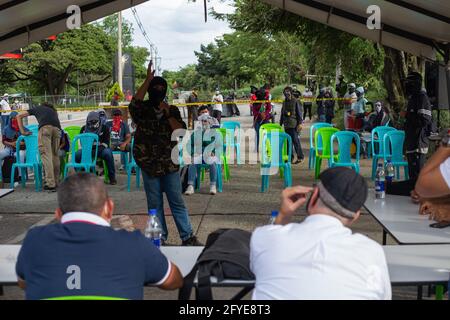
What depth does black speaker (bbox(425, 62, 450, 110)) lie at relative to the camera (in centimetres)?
819

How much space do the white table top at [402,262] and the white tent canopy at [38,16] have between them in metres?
4.29

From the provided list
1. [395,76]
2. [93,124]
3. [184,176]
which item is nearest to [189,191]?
[184,176]

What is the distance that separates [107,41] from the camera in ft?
181

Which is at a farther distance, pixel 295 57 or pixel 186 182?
pixel 295 57

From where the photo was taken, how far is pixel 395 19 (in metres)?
8.20

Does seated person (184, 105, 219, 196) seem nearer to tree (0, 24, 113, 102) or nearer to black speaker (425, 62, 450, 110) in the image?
black speaker (425, 62, 450, 110)

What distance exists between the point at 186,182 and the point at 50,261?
270 inches

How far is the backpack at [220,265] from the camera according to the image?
2828 mm

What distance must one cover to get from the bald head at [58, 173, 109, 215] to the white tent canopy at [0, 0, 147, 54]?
4788mm

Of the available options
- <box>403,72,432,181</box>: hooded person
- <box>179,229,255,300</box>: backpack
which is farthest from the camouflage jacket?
<box>403,72,432,181</box>: hooded person

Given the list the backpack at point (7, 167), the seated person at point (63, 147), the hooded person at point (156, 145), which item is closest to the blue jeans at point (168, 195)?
the hooded person at point (156, 145)
